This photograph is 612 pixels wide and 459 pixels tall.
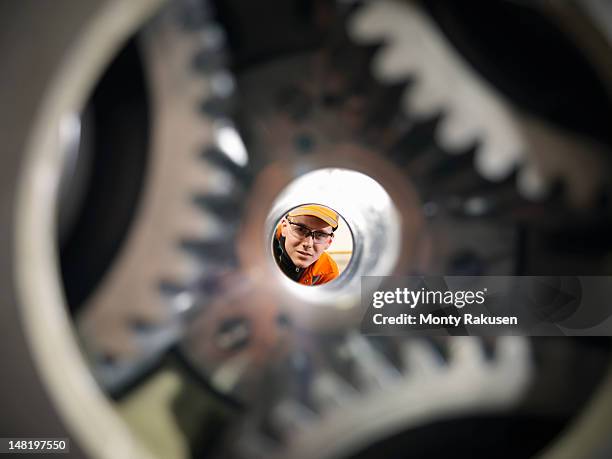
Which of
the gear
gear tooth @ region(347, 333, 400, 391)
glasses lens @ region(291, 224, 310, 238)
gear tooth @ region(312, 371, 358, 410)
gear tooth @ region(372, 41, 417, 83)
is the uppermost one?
glasses lens @ region(291, 224, 310, 238)

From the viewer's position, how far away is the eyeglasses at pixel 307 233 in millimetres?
1148

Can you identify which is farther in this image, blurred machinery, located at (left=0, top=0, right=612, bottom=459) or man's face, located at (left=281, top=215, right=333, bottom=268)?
man's face, located at (left=281, top=215, right=333, bottom=268)

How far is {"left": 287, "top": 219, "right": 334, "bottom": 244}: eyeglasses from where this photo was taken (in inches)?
45.2

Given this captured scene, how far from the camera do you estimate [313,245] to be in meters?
1.13

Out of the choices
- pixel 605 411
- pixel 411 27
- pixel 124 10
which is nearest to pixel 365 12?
pixel 411 27

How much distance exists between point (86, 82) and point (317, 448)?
229 mm

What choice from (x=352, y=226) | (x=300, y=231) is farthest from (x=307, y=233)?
(x=352, y=226)

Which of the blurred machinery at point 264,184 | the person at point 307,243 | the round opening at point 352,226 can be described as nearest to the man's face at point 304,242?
the person at point 307,243

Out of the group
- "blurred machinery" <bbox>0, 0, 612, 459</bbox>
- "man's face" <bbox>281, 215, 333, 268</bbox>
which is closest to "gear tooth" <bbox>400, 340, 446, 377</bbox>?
"blurred machinery" <bbox>0, 0, 612, 459</bbox>

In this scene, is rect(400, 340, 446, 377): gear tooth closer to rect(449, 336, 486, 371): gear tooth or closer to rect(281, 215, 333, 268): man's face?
rect(449, 336, 486, 371): gear tooth

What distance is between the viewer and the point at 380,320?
310 millimetres

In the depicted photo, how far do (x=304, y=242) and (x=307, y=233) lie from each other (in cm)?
5

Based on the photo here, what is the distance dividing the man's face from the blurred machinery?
69 centimetres

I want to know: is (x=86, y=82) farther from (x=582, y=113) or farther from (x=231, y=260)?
(x=582, y=113)
